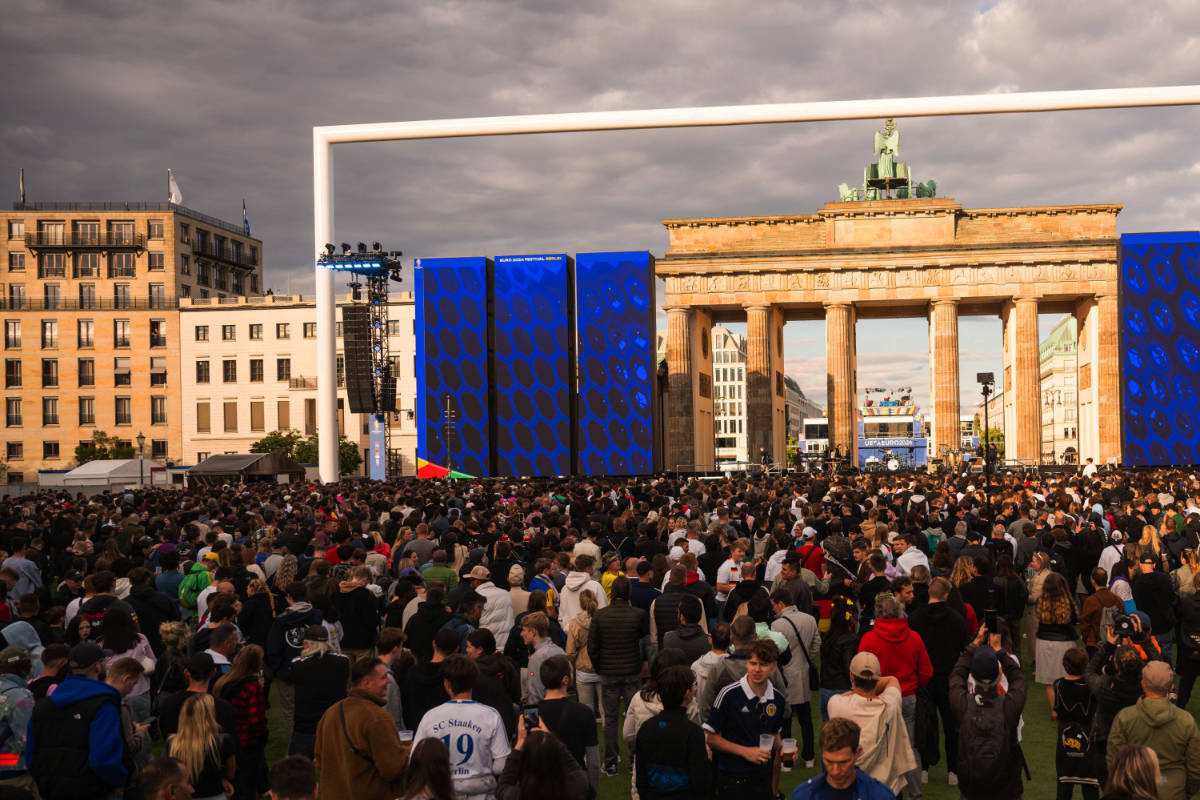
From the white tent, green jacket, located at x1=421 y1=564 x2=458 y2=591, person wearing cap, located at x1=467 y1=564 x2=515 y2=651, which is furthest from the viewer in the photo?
the white tent

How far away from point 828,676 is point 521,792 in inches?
176

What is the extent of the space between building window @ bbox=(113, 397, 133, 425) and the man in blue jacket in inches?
3393

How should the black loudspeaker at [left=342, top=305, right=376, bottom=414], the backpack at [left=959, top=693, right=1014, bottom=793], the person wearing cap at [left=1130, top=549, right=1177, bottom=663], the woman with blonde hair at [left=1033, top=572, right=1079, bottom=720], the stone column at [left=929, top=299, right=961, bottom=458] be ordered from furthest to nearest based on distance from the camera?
the stone column at [left=929, top=299, right=961, bottom=458], the black loudspeaker at [left=342, top=305, right=376, bottom=414], the person wearing cap at [left=1130, top=549, right=1177, bottom=663], the woman with blonde hair at [left=1033, top=572, right=1079, bottom=720], the backpack at [left=959, top=693, right=1014, bottom=793]

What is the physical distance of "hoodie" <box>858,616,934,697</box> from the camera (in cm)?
814

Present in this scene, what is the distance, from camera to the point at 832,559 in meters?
12.2

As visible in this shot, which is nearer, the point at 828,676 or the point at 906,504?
the point at 828,676

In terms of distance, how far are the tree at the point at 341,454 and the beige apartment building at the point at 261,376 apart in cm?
165

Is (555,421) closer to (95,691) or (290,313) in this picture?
(290,313)

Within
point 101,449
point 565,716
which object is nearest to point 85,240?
point 101,449

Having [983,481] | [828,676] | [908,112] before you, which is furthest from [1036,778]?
[908,112]

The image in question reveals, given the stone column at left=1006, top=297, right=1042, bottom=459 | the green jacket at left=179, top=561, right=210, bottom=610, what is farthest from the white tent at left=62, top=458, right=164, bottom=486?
the stone column at left=1006, top=297, right=1042, bottom=459

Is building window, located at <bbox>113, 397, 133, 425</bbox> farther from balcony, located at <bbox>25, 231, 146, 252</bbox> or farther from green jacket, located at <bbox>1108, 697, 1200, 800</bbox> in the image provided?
green jacket, located at <bbox>1108, 697, 1200, 800</bbox>

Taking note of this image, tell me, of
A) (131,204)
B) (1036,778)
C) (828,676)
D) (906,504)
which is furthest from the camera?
(131,204)

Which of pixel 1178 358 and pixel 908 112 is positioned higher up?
pixel 908 112
